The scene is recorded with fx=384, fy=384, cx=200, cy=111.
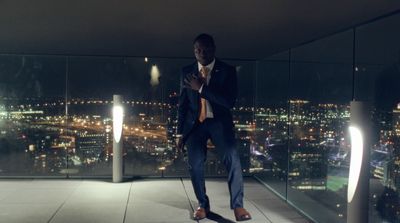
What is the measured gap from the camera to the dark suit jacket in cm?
348

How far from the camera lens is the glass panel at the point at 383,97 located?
3.51 metres

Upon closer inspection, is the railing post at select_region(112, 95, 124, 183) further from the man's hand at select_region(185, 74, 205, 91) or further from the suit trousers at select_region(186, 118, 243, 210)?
the man's hand at select_region(185, 74, 205, 91)

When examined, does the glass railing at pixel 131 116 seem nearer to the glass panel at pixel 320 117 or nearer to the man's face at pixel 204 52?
the glass panel at pixel 320 117

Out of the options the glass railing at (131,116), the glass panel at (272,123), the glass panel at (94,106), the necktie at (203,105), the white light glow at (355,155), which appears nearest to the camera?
the white light glow at (355,155)

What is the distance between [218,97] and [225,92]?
17 centimetres

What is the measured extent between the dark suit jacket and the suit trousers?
7 centimetres

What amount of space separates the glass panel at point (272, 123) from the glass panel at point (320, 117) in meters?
0.18

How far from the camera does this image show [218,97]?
11.1 feet

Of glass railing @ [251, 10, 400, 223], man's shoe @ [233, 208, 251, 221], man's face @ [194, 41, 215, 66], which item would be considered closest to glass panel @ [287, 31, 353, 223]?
glass railing @ [251, 10, 400, 223]

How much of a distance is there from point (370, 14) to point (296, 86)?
2013mm

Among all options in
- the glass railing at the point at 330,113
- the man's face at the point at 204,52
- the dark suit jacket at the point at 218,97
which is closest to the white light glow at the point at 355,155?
the glass railing at the point at 330,113

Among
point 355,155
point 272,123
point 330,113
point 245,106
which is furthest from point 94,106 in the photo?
point 355,155

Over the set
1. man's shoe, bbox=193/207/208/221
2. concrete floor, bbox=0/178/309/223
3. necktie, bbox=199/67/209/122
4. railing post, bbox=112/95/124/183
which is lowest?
concrete floor, bbox=0/178/309/223

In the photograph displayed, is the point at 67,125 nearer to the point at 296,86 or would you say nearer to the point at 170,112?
the point at 170,112
